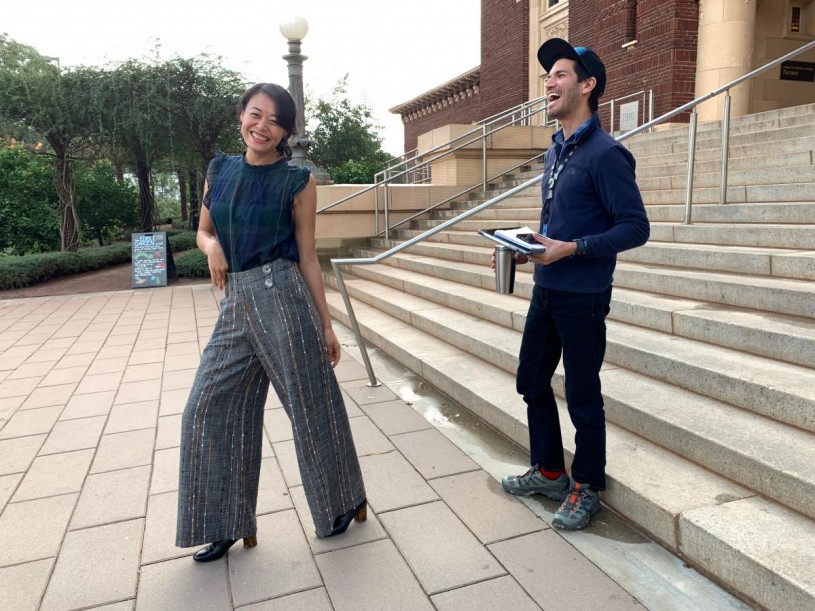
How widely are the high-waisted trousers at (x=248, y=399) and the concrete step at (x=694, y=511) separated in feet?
4.37

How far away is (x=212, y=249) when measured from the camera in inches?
91.9

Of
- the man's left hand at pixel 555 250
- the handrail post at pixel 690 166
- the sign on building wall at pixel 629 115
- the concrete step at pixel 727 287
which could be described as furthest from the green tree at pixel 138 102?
the man's left hand at pixel 555 250

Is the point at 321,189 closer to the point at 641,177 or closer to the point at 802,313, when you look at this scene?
the point at 641,177

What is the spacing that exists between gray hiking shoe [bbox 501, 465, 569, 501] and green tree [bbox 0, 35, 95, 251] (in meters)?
13.5

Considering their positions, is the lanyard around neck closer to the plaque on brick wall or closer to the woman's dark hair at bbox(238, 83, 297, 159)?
the woman's dark hair at bbox(238, 83, 297, 159)

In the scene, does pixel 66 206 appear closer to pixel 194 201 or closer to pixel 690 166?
pixel 194 201

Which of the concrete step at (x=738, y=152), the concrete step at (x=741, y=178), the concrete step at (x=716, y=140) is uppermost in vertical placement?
the concrete step at (x=716, y=140)

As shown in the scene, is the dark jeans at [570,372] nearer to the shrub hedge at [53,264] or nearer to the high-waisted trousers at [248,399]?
the high-waisted trousers at [248,399]

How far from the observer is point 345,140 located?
27078mm

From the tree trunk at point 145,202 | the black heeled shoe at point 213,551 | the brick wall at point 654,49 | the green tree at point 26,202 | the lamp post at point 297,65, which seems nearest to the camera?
the black heeled shoe at point 213,551

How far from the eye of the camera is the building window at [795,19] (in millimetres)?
11688

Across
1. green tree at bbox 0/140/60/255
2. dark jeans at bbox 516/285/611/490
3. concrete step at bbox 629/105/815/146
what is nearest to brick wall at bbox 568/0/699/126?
concrete step at bbox 629/105/815/146

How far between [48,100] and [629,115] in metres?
12.3

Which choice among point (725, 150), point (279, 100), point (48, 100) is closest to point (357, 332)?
point (279, 100)
